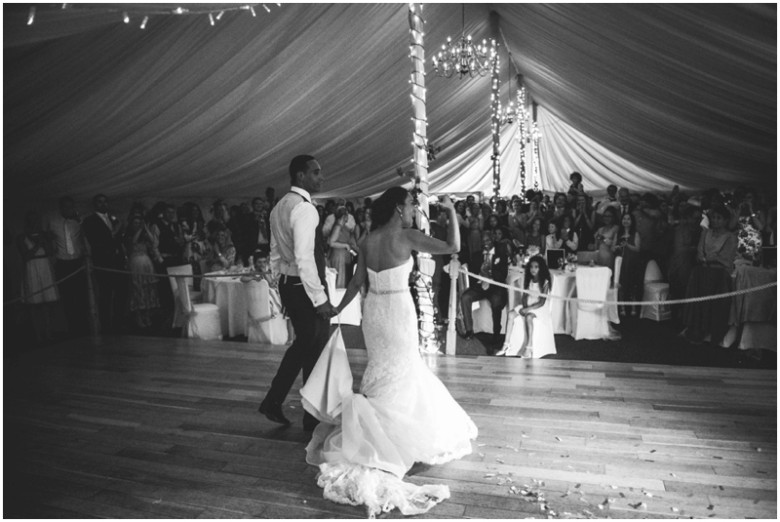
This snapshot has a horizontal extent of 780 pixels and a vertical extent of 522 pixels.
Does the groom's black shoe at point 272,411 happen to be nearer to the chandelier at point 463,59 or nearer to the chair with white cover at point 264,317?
the chair with white cover at point 264,317

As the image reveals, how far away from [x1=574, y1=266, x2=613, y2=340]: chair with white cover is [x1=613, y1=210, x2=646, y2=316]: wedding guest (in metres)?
0.96

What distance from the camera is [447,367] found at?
14.1 feet

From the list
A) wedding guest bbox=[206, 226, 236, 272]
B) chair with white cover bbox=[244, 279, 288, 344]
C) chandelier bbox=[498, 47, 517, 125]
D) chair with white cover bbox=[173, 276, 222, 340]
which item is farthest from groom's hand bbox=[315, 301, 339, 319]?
chandelier bbox=[498, 47, 517, 125]

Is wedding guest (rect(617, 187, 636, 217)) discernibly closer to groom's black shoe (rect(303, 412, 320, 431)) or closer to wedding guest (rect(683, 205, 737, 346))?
wedding guest (rect(683, 205, 737, 346))

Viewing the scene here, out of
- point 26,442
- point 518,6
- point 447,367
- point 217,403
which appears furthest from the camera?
point 518,6

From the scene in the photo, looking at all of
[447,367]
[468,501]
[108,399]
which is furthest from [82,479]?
[447,367]

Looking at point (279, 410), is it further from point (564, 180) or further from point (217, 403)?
point (564, 180)

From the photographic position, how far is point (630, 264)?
6.25 meters

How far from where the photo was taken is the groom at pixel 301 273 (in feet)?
9.21

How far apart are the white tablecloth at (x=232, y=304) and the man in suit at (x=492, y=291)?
2128 millimetres

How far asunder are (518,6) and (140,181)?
4993mm

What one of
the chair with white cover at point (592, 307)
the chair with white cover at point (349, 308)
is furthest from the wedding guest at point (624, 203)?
the chair with white cover at point (349, 308)

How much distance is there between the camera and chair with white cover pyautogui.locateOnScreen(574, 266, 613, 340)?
5.29 meters

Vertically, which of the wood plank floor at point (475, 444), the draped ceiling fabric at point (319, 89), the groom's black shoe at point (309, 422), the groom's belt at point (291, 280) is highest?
→ the draped ceiling fabric at point (319, 89)
